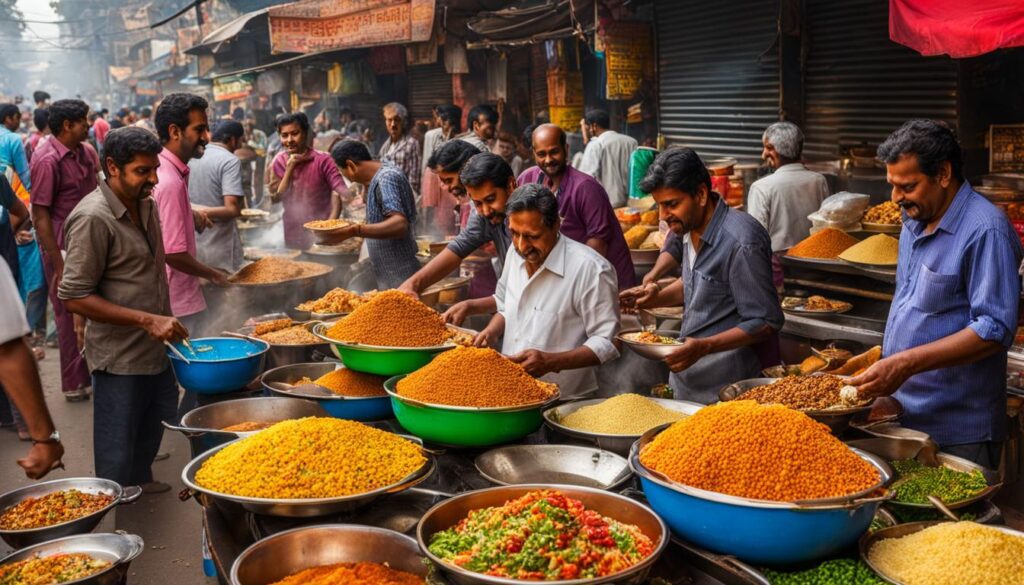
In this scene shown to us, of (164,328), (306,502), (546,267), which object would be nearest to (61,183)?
(164,328)

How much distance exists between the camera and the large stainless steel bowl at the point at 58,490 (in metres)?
3.28

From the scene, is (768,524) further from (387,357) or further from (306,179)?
(306,179)

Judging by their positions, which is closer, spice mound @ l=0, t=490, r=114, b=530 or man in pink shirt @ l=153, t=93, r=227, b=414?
spice mound @ l=0, t=490, r=114, b=530

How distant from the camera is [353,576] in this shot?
225 centimetres

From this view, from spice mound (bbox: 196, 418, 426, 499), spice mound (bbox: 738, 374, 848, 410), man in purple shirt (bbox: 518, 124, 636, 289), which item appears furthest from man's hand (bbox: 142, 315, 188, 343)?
spice mound (bbox: 738, 374, 848, 410)

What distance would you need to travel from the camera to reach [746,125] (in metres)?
8.41

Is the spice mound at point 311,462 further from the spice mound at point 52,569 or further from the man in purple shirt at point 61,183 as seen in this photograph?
the man in purple shirt at point 61,183

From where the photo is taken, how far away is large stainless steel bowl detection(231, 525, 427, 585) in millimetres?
2295

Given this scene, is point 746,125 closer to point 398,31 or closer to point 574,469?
point 398,31

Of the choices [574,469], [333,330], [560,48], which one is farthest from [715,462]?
[560,48]

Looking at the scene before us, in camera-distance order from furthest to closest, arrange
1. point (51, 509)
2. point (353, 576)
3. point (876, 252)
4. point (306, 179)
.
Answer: point (306, 179) → point (876, 252) → point (51, 509) → point (353, 576)

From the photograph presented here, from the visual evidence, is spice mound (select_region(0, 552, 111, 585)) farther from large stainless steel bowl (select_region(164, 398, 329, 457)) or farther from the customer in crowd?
the customer in crowd

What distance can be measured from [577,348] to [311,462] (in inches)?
48.4

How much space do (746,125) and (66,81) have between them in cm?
7524
